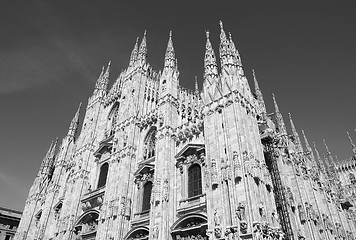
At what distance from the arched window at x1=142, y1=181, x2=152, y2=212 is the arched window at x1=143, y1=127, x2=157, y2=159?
324 centimetres

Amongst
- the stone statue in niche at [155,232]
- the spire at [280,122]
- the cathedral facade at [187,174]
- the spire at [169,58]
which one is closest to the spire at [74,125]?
the cathedral facade at [187,174]

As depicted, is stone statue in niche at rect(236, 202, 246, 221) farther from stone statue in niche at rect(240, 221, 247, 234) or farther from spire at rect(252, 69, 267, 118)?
spire at rect(252, 69, 267, 118)

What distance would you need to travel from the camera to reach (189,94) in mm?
31750

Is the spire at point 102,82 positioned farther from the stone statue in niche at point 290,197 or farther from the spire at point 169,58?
the stone statue in niche at point 290,197

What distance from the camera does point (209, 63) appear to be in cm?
2512


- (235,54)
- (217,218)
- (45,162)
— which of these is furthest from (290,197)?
(45,162)

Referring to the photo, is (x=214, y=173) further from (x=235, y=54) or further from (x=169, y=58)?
(x=169, y=58)

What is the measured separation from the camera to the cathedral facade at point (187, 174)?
17328 mm

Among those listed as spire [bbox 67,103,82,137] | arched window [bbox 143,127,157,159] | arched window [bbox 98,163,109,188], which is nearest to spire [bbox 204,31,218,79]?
arched window [bbox 143,127,157,159]

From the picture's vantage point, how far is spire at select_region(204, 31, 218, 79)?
24.3 m

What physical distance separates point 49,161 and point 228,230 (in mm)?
39333

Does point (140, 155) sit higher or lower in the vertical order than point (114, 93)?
lower

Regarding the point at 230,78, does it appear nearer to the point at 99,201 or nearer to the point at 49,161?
the point at 99,201

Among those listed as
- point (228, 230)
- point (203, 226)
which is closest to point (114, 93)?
point (203, 226)
